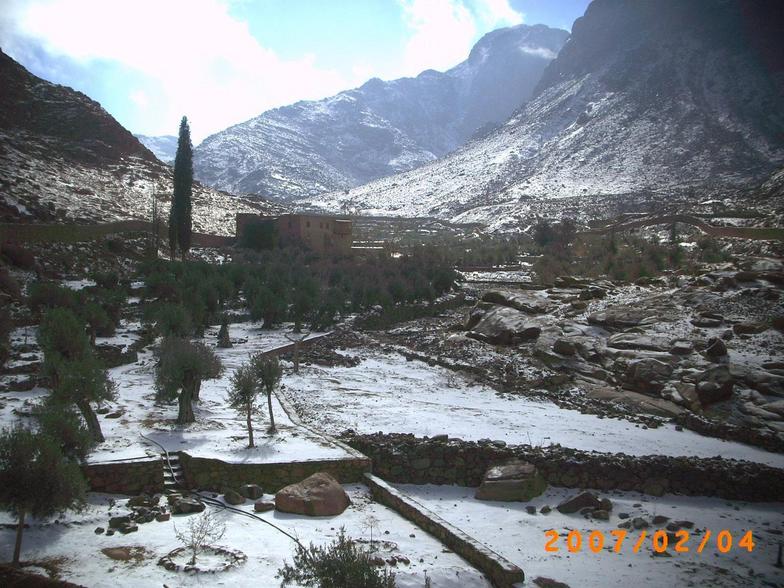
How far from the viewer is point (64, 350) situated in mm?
13195

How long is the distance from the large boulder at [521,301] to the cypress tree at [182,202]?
21.5m

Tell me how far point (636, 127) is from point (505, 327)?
80.6m

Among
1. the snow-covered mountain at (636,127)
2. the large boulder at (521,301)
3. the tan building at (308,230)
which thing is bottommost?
the large boulder at (521,301)

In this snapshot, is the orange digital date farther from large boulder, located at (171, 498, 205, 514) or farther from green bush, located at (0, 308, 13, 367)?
green bush, located at (0, 308, 13, 367)

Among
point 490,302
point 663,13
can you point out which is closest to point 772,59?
point 663,13

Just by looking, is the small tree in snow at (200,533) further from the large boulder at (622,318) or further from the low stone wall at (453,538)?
the large boulder at (622,318)

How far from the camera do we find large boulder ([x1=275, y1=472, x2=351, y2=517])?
34.1 ft

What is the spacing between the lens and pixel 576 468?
41.7ft

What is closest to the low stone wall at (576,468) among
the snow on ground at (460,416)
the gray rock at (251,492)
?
the snow on ground at (460,416)

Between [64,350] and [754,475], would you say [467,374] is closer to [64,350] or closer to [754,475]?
[754,475]

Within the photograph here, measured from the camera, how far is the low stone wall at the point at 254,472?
11211 mm

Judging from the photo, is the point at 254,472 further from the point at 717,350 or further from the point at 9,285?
the point at 9,285

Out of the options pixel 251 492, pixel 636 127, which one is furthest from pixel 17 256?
pixel 636 127

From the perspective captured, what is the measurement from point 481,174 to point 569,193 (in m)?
26.7
